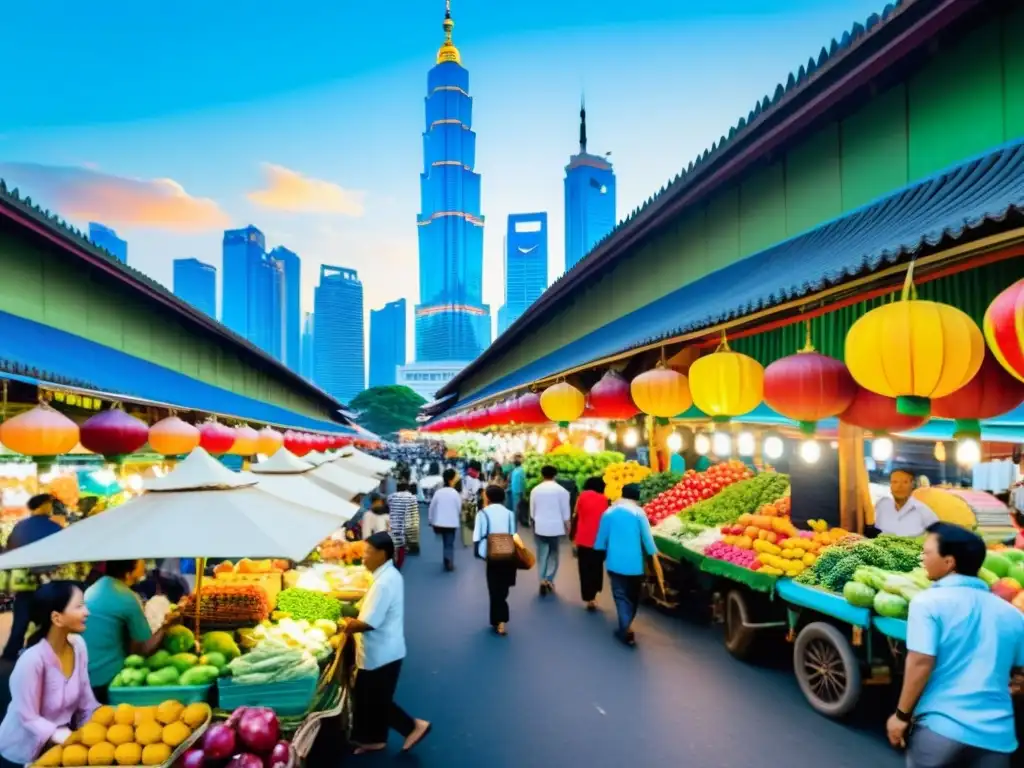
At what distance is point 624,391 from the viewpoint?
23.1 feet

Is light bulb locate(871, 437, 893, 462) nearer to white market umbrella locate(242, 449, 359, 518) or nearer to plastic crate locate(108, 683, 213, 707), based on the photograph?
white market umbrella locate(242, 449, 359, 518)

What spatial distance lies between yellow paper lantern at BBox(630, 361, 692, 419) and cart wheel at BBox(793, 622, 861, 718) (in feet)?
8.08

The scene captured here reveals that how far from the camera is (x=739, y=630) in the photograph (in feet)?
23.1

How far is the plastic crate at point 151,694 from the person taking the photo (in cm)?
427

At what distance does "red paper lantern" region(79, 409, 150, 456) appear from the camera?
20.7 feet

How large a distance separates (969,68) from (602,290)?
7.99m

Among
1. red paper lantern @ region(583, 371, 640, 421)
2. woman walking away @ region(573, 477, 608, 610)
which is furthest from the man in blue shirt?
woman walking away @ region(573, 477, 608, 610)

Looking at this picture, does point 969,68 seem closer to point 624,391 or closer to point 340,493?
point 624,391

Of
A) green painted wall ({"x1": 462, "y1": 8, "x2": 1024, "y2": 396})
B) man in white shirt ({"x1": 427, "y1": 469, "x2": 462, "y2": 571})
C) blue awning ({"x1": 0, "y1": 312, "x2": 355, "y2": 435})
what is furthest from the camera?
man in white shirt ({"x1": 427, "y1": 469, "x2": 462, "y2": 571})

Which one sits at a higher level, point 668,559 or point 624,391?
point 624,391

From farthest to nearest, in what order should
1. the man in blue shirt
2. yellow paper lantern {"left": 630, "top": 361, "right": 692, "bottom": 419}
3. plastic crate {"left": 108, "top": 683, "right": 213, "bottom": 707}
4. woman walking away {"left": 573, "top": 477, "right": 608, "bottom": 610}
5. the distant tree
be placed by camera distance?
1. the distant tree
2. woman walking away {"left": 573, "top": 477, "right": 608, "bottom": 610}
3. yellow paper lantern {"left": 630, "top": 361, "right": 692, "bottom": 419}
4. plastic crate {"left": 108, "top": 683, "right": 213, "bottom": 707}
5. the man in blue shirt

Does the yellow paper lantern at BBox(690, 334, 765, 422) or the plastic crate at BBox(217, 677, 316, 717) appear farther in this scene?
the yellow paper lantern at BBox(690, 334, 765, 422)

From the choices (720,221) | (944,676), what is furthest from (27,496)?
(944,676)

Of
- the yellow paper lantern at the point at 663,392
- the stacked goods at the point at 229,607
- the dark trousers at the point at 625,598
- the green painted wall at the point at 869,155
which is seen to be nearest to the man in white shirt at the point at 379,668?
the stacked goods at the point at 229,607
